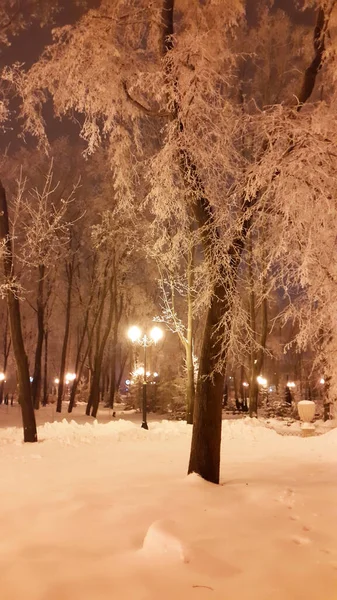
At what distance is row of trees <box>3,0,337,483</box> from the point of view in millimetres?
6082

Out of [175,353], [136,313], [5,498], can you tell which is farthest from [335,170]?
[175,353]

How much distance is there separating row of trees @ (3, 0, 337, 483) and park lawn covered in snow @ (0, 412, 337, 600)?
3.49ft

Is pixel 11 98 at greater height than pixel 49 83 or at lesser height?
greater

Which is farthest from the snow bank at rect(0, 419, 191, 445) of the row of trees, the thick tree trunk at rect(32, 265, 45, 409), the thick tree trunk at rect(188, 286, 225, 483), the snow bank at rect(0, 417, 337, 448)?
the thick tree trunk at rect(32, 265, 45, 409)

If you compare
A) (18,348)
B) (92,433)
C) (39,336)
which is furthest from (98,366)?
(18,348)

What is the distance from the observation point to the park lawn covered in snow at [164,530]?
3.54 metres

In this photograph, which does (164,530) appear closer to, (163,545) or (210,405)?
(163,545)

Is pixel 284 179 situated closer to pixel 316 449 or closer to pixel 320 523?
pixel 320 523

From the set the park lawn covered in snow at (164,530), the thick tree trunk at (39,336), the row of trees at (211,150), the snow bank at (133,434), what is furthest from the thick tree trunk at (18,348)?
the thick tree trunk at (39,336)

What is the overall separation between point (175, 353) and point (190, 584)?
32727 millimetres

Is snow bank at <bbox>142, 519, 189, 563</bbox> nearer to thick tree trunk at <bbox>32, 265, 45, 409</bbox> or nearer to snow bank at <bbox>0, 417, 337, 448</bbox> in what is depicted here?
snow bank at <bbox>0, 417, 337, 448</bbox>

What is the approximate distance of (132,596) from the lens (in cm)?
337

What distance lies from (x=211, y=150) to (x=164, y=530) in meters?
4.58

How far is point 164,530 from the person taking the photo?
436 centimetres
